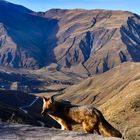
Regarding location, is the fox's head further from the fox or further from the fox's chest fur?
the fox's chest fur

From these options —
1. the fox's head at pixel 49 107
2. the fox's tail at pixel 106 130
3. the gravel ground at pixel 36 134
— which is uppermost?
the gravel ground at pixel 36 134

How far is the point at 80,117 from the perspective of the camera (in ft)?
53.6

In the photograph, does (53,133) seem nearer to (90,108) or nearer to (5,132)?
(5,132)

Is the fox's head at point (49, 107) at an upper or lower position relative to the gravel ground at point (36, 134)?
lower

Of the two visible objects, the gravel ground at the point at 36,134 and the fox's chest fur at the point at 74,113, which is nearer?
the gravel ground at the point at 36,134

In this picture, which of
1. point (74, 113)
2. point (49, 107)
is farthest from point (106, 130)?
point (49, 107)

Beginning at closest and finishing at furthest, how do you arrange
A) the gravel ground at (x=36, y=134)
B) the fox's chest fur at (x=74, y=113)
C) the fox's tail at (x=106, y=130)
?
the gravel ground at (x=36, y=134) → the fox's tail at (x=106, y=130) → the fox's chest fur at (x=74, y=113)

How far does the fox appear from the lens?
15.5 meters

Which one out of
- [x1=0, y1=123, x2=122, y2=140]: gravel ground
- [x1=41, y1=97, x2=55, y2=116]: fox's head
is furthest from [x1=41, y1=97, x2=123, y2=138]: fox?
[x1=0, y1=123, x2=122, y2=140]: gravel ground

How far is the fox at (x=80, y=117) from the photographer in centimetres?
1551

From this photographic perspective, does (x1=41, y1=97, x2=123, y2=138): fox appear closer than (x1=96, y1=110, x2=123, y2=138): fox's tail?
No

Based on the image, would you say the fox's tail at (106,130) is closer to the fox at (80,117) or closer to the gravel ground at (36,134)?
the fox at (80,117)

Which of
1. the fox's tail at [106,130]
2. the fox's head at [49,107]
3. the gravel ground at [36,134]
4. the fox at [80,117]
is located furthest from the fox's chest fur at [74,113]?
the gravel ground at [36,134]

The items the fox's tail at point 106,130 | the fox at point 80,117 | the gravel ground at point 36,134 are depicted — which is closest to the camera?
the gravel ground at point 36,134
